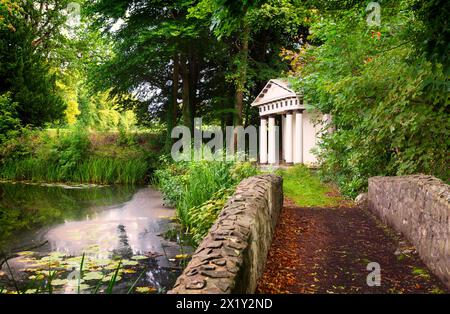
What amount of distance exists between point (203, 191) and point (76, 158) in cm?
1246

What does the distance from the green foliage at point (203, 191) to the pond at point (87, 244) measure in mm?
490

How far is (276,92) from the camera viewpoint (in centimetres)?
1998

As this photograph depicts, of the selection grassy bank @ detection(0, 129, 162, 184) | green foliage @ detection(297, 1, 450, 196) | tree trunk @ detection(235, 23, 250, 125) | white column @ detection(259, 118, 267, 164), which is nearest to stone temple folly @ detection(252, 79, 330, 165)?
white column @ detection(259, 118, 267, 164)

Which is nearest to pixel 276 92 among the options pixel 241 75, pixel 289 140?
pixel 241 75

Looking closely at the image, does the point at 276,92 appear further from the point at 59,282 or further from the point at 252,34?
the point at 59,282

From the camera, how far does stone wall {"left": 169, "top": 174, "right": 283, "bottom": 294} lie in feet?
9.54

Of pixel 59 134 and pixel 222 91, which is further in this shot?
pixel 222 91

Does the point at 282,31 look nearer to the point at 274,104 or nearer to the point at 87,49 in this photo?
the point at 274,104

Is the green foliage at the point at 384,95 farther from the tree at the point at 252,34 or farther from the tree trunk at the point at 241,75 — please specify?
the tree trunk at the point at 241,75

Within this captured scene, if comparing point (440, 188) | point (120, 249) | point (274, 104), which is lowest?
point (120, 249)

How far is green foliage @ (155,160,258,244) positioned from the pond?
0.49 metres

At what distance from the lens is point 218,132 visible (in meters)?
24.7
